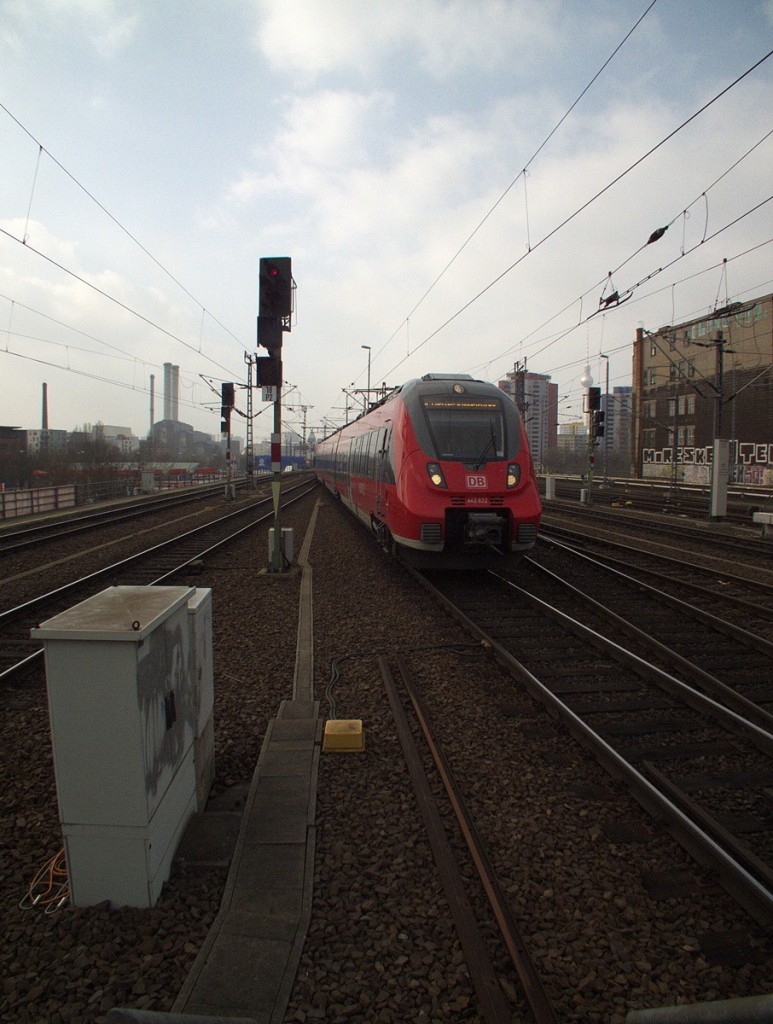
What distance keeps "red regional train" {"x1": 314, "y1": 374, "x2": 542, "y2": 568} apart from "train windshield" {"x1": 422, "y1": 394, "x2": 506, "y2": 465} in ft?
0.05

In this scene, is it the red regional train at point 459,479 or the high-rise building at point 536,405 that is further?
the high-rise building at point 536,405

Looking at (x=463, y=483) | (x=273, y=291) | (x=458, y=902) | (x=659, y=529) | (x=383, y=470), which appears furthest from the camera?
(x=659, y=529)

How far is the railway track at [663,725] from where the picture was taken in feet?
10.5

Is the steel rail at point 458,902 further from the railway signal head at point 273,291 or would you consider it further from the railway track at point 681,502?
the railway track at point 681,502

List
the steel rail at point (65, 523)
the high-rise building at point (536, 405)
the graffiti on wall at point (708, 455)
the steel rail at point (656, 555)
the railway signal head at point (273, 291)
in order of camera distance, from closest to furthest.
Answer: the steel rail at point (656, 555)
the railway signal head at point (273, 291)
the steel rail at point (65, 523)
the high-rise building at point (536, 405)
the graffiti on wall at point (708, 455)

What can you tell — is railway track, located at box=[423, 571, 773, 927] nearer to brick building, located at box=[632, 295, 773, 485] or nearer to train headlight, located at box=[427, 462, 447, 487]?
train headlight, located at box=[427, 462, 447, 487]

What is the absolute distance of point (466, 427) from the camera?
30.3 ft

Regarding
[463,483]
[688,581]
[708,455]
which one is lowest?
[688,581]

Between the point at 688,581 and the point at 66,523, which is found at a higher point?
the point at 66,523

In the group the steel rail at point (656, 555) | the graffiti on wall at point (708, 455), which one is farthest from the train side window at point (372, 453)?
the graffiti on wall at point (708, 455)

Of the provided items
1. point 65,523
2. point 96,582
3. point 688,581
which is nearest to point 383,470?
point 96,582

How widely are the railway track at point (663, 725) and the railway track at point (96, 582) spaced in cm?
459

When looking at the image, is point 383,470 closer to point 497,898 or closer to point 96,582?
point 96,582

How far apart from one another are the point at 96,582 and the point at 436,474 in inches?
229
